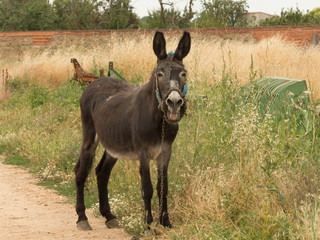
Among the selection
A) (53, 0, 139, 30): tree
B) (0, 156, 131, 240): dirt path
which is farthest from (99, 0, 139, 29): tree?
(0, 156, 131, 240): dirt path

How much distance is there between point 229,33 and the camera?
22891mm

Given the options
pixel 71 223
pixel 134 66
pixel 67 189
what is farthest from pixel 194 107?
pixel 134 66

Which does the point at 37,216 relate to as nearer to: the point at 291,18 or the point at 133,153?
the point at 133,153

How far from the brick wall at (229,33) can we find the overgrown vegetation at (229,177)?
12.4m

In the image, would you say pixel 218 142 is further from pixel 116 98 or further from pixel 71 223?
pixel 71 223

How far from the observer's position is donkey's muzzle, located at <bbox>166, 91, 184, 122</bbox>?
13.7 feet

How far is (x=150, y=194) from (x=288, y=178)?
56.0 inches

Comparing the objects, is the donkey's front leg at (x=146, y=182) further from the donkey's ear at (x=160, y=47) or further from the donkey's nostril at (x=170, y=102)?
the donkey's ear at (x=160, y=47)

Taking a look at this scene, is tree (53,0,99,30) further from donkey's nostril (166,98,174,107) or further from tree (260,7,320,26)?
donkey's nostril (166,98,174,107)

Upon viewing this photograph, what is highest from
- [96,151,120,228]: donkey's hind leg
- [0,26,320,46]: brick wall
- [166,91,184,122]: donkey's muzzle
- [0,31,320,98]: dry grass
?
[0,26,320,46]: brick wall

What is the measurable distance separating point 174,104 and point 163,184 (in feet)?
3.93

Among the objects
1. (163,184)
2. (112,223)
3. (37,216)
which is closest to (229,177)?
(163,184)

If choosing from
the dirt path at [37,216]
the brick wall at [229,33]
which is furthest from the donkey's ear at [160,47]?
the brick wall at [229,33]

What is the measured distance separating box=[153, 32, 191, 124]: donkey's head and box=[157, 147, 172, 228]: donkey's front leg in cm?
61
